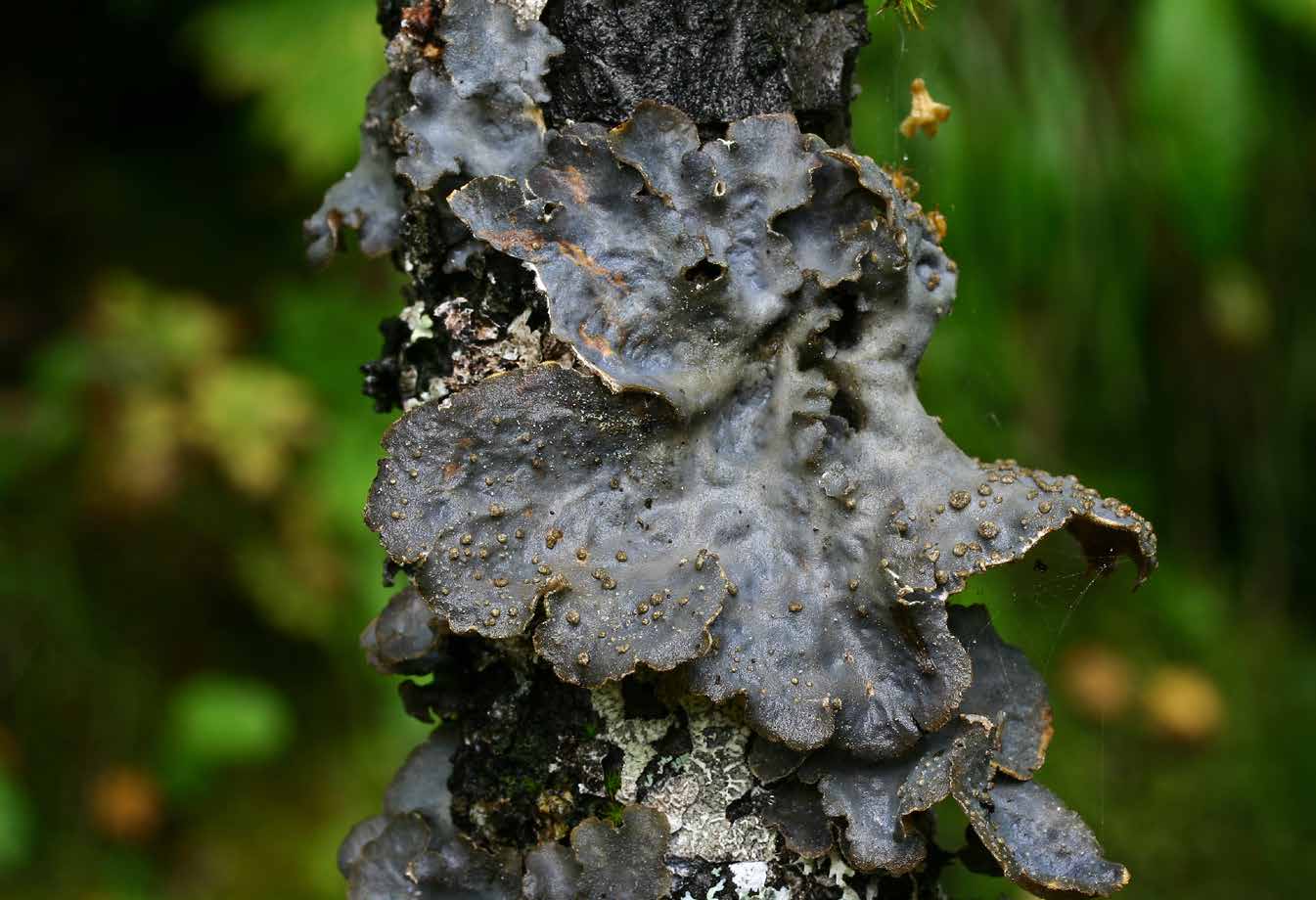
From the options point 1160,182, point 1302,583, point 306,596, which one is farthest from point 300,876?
point 1302,583

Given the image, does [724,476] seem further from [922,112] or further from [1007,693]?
[922,112]

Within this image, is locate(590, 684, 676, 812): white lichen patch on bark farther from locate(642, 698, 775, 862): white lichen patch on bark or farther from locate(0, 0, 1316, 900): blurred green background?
locate(0, 0, 1316, 900): blurred green background

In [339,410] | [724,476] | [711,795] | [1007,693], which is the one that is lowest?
[1007,693]

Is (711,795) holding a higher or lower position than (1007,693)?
higher

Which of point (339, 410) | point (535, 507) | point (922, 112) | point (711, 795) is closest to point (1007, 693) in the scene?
point (711, 795)

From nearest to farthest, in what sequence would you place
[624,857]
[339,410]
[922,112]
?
1. [624,857]
2. [922,112]
3. [339,410]
